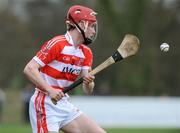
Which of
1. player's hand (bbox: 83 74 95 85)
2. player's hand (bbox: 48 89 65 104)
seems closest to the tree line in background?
player's hand (bbox: 83 74 95 85)

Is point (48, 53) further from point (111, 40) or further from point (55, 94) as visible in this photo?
point (111, 40)

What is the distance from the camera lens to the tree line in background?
3578 cm

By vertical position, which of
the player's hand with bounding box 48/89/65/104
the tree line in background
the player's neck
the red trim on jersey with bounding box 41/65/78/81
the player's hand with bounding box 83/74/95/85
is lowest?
the tree line in background

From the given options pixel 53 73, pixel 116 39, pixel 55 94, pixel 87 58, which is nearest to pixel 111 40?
pixel 116 39

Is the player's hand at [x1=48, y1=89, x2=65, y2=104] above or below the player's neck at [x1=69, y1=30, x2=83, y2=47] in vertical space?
below

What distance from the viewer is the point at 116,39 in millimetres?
35906

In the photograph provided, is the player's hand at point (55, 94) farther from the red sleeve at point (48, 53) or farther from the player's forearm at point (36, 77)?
the red sleeve at point (48, 53)

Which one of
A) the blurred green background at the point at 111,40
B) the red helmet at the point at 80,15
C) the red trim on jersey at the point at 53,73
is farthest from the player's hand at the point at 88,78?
the blurred green background at the point at 111,40

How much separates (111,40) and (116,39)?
9005 mm

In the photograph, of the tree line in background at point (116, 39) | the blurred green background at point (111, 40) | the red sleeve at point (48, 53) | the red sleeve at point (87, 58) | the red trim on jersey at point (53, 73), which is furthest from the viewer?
the tree line in background at point (116, 39)

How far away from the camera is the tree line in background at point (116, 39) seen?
35781 mm

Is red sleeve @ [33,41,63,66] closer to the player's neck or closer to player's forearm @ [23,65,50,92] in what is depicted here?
player's forearm @ [23,65,50,92]

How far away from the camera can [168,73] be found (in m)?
48.4

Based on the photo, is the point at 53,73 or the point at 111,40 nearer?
the point at 53,73
